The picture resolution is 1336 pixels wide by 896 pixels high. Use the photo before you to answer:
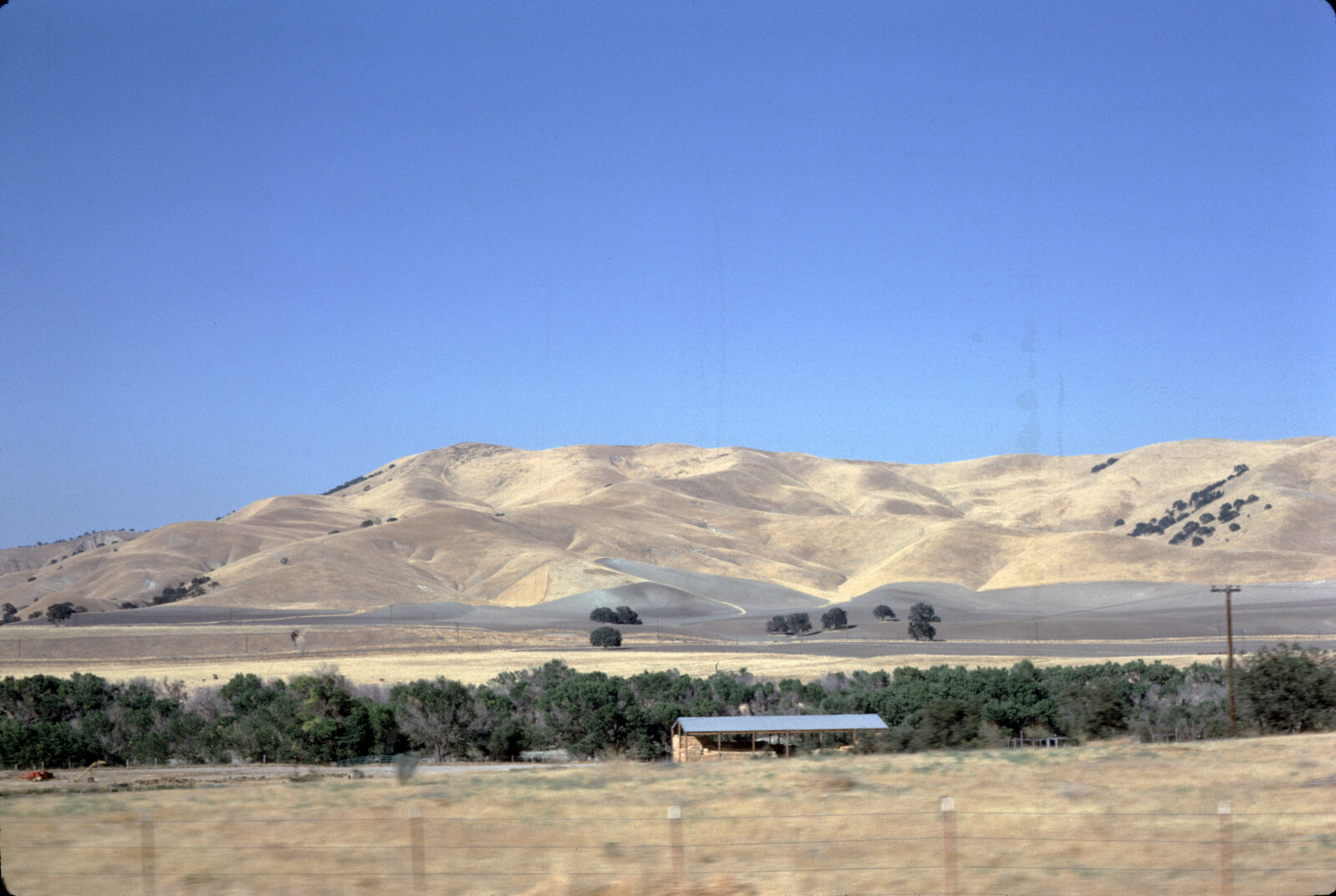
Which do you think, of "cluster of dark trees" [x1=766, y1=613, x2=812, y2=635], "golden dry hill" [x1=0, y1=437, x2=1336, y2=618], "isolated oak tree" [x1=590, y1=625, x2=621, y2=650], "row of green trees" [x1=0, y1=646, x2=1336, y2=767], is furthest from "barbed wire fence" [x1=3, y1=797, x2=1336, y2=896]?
"golden dry hill" [x1=0, y1=437, x2=1336, y2=618]

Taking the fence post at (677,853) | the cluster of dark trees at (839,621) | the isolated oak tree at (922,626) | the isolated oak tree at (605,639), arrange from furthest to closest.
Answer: the cluster of dark trees at (839,621) → the isolated oak tree at (922,626) → the isolated oak tree at (605,639) → the fence post at (677,853)

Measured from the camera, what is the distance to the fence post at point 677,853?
9117mm

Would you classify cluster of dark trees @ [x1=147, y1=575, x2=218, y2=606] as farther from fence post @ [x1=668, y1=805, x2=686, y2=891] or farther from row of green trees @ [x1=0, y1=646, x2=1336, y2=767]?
fence post @ [x1=668, y1=805, x2=686, y2=891]

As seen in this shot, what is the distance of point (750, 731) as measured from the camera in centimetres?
2895

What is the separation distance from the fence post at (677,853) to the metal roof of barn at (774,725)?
17929mm

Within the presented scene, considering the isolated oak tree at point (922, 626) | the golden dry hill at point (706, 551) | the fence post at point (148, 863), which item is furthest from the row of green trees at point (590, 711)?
the golden dry hill at point (706, 551)

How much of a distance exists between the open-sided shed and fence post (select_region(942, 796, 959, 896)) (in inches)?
728

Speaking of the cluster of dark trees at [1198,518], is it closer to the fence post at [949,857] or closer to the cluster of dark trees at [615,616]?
the cluster of dark trees at [615,616]

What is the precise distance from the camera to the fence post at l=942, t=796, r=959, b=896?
29.1ft

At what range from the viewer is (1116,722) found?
2817cm

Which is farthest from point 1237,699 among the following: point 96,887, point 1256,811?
point 96,887

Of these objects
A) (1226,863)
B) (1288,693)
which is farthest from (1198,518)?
(1226,863)

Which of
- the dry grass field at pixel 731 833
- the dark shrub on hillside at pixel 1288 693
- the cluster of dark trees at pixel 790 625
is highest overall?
the dry grass field at pixel 731 833

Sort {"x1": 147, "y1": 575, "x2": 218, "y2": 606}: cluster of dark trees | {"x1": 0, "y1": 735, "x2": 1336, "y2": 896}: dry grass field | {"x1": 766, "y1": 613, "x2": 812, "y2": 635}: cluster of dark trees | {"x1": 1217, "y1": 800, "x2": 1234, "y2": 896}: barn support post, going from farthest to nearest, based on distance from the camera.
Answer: {"x1": 147, "y1": 575, "x2": 218, "y2": 606}: cluster of dark trees, {"x1": 766, "y1": 613, "x2": 812, "y2": 635}: cluster of dark trees, {"x1": 0, "y1": 735, "x2": 1336, "y2": 896}: dry grass field, {"x1": 1217, "y1": 800, "x2": 1234, "y2": 896}: barn support post
